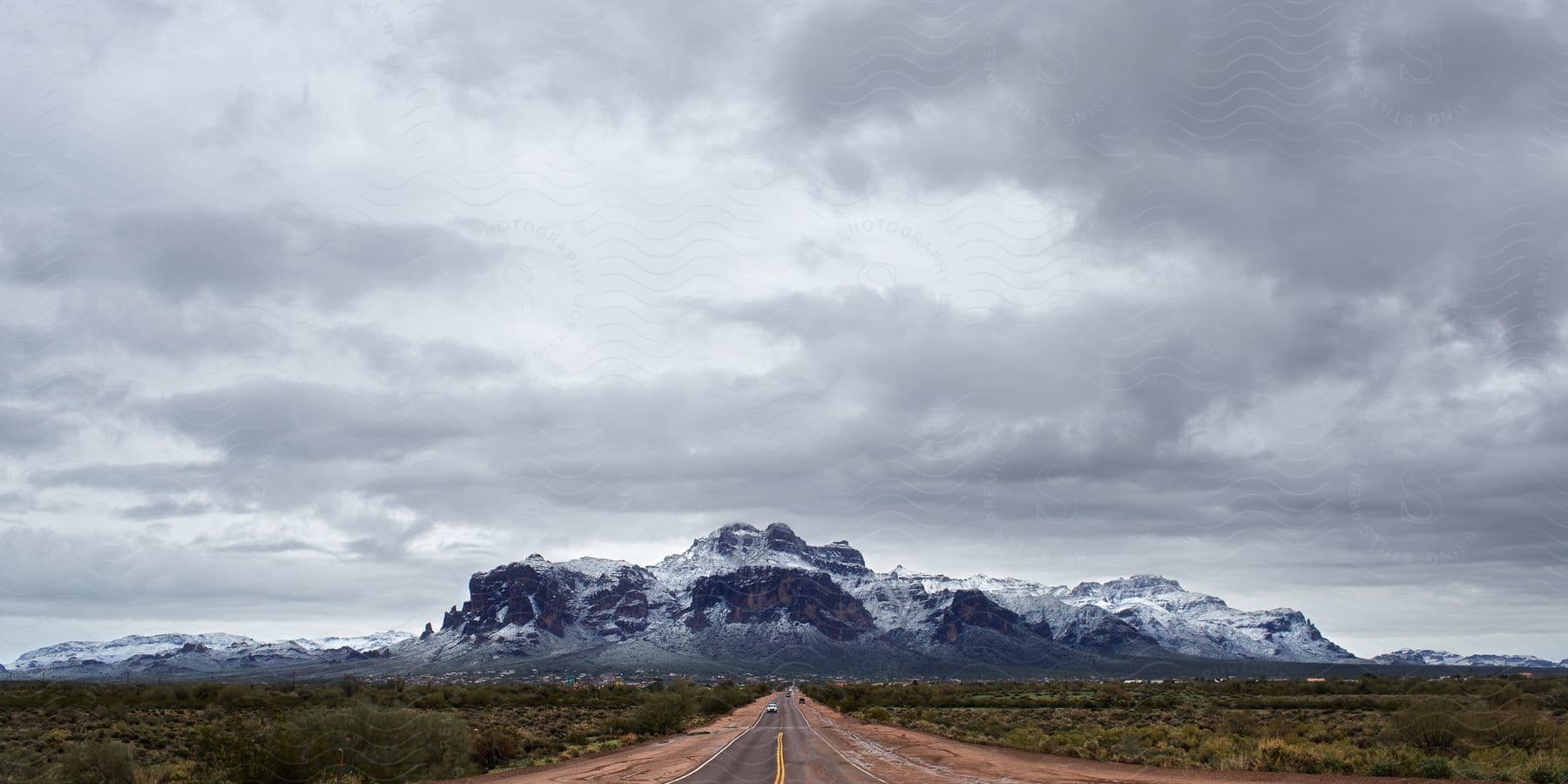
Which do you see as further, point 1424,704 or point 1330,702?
point 1330,702

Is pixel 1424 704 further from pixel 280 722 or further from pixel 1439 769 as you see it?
pixel 280 722

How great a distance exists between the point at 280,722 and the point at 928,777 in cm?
1774

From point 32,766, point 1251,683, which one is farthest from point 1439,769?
point 1251,683

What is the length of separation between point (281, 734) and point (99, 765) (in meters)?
6.61

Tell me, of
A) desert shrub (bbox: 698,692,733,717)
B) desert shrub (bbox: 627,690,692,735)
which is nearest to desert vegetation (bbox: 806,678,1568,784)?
desert shrub (bbox: 627,690,692,735)

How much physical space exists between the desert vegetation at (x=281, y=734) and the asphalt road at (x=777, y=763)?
6644 millimetres

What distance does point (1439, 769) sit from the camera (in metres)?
24.0

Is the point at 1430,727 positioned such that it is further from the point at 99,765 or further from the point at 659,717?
the point at 659,717

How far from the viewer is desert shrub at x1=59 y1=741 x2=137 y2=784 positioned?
26750 mm

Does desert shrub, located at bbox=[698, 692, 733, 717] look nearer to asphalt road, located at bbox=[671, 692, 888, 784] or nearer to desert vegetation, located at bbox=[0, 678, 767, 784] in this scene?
desert vegetation, located at bbox=[0, 678, 767, 784]

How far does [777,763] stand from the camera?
32.4 metres

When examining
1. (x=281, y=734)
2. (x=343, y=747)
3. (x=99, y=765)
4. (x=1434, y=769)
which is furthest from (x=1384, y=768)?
(x=99, y=765)

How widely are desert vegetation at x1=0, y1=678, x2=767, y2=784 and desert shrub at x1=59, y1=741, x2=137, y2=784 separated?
0.03 m

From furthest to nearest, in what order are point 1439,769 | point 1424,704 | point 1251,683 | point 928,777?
point 1251,683 < point 1424,704 < point 928,777 < point 1439,769
